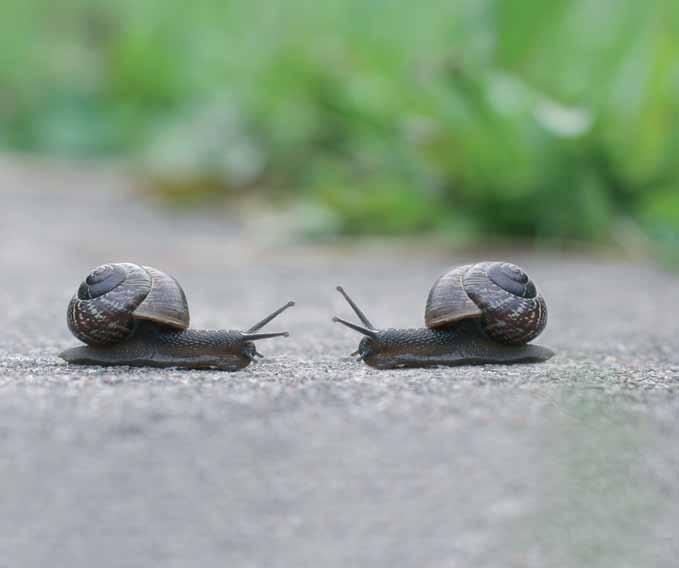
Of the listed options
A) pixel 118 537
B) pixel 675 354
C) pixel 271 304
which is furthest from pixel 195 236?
pixel 118 537

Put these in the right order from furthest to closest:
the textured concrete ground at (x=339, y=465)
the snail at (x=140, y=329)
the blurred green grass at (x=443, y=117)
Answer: the blurred green grass at (x=443, y=117)
the snail at (x=140, y=329)
the textured concrete ground at (x=339, y=465)

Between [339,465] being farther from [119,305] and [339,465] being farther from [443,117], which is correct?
[443,117]

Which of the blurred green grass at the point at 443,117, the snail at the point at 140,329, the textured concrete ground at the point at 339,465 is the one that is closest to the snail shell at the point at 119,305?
the snail at the point at 140,329

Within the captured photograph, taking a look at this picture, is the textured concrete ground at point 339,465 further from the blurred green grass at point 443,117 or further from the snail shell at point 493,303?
the blurred green grass at point 443,117

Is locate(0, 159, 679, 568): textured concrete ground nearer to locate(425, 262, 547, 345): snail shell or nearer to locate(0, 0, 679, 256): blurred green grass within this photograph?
locate(425, 262, 547, 345): snail shell

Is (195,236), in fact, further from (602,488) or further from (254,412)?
(602,488)

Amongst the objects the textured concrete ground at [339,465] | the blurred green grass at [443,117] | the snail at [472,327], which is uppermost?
the blurred green grass at [443,117]

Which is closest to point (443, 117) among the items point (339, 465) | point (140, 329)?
point (140, 329)
